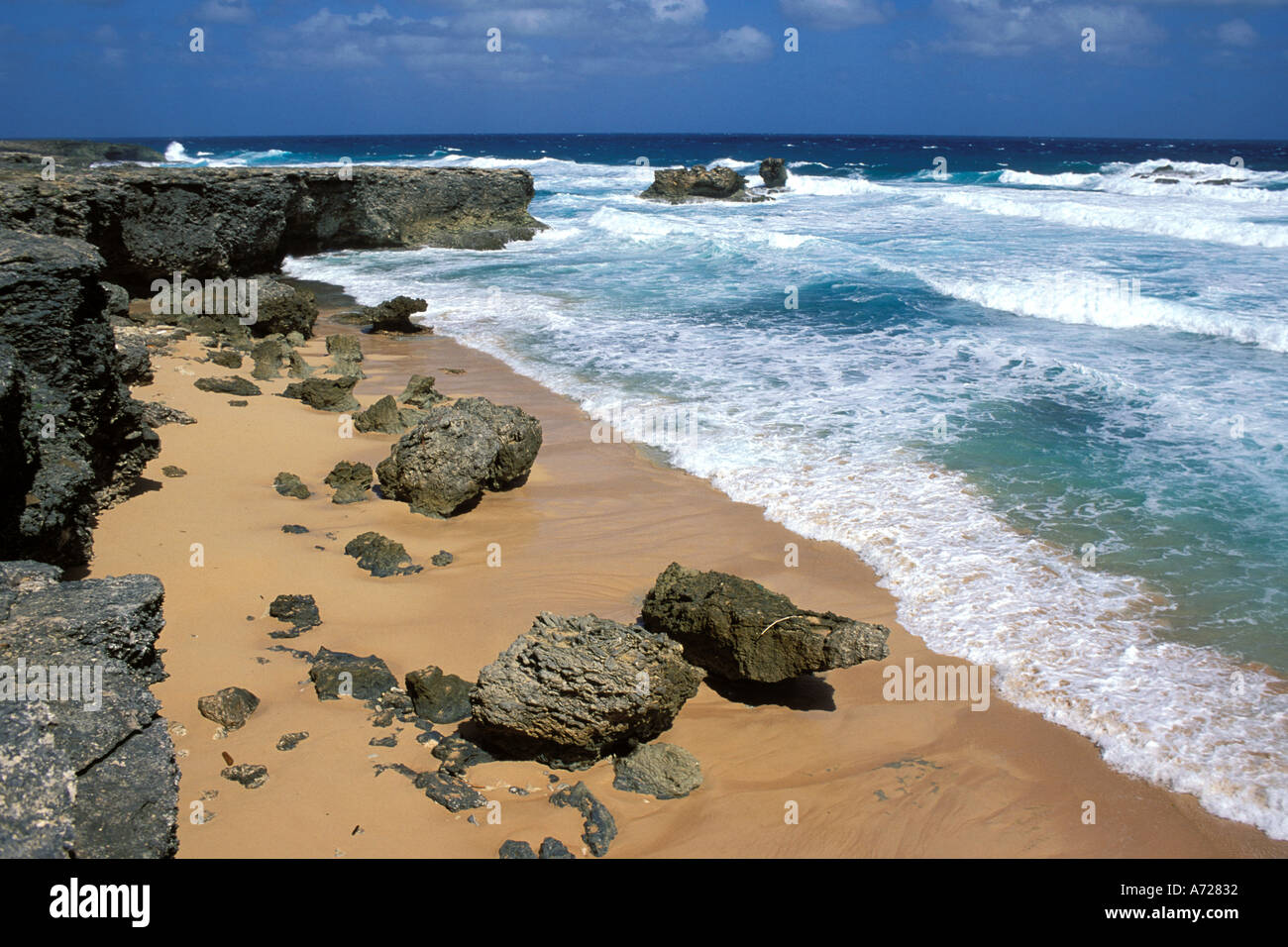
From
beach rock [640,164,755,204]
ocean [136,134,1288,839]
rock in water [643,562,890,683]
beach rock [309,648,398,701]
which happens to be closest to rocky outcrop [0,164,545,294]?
ocean [136,134,1288,839]

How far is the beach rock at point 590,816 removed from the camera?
361cm

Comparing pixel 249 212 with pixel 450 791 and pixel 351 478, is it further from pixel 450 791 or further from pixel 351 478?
pixel 450 791

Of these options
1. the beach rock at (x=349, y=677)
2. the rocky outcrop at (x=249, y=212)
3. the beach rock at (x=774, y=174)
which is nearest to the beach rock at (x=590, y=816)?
the beach rock at (x=349, y=677)

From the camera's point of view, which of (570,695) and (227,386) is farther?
(227,386)

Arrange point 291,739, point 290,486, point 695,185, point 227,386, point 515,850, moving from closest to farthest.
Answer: point 515,850, point 291,739, point 290,486, point 227,386, point 695,185

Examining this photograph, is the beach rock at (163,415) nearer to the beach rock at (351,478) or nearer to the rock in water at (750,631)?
the beach rock at (351,478)

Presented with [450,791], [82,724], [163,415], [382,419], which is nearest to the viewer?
[82,724]

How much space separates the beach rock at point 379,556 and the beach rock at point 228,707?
156 cm

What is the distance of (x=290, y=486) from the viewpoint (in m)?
6.78

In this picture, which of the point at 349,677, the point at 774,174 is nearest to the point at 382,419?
the point at 349,677

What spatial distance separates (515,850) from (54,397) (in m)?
3.78

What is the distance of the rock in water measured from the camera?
14.7 ft

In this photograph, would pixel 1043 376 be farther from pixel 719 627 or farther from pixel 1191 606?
pixel 719 627

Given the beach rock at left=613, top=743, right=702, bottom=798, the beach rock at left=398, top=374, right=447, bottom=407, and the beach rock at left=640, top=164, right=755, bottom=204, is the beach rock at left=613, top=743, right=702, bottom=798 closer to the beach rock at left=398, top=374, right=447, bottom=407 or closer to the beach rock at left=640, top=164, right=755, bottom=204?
the beach rock at left=398, top=374, right=447, bottom=407
